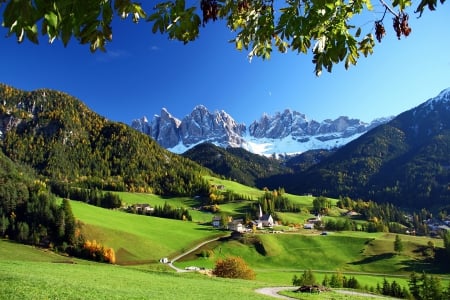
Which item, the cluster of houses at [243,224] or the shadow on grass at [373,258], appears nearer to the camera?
the shadow on grass at [373,258]

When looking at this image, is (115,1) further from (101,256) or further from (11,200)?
(11,200)

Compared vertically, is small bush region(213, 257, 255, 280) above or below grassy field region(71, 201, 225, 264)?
below

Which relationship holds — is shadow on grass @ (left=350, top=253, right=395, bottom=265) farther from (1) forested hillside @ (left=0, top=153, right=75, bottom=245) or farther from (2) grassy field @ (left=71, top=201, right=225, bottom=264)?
(1) forested hillside @ (left=0, top=153, right=75, bottom=245)

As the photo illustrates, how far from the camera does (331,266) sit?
13125 centimetres

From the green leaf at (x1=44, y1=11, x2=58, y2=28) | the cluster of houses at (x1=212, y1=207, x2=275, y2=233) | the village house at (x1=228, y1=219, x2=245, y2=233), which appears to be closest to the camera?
the green leaf at (x1=44, y1=11, x2=58, y2=28)

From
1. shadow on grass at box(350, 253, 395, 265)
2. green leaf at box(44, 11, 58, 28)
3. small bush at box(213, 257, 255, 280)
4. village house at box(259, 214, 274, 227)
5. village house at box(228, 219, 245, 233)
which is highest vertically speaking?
village house at box(259, 214, 274, 227)

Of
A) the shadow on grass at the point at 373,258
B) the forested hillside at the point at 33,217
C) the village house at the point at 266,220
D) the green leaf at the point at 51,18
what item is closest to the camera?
the green leaf at the point at 51,18

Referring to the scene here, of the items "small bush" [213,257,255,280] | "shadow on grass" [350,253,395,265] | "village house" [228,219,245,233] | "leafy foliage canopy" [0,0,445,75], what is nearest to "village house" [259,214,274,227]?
"village house" [228,219,245,233]

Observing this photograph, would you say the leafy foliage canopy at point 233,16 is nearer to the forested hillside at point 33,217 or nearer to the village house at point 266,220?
the forested hillside at point 33,217

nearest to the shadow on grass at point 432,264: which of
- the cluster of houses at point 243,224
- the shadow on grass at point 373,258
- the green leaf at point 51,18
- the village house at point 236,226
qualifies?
the shadow on grass at point 373,258

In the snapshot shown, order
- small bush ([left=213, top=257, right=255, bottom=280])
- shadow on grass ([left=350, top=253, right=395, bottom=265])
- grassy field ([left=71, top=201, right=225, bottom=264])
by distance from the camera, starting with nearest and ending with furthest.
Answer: small bush ([left=213, top=257, right=255, bottom=280]) < grassy field ([left=71, top=201, right=225, bottom=264]) < shadow on grass ([left=350, top=253, right=395, bottom=265])

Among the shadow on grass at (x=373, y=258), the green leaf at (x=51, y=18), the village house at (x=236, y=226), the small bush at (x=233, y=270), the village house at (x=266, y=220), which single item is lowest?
the small bush at (x=233, y=270)

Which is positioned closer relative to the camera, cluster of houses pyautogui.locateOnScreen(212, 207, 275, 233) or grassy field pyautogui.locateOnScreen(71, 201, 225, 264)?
grassy field pyautogui.locateOnScreen(71, 201, 225, 264)

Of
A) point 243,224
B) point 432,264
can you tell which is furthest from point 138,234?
point 432,264
